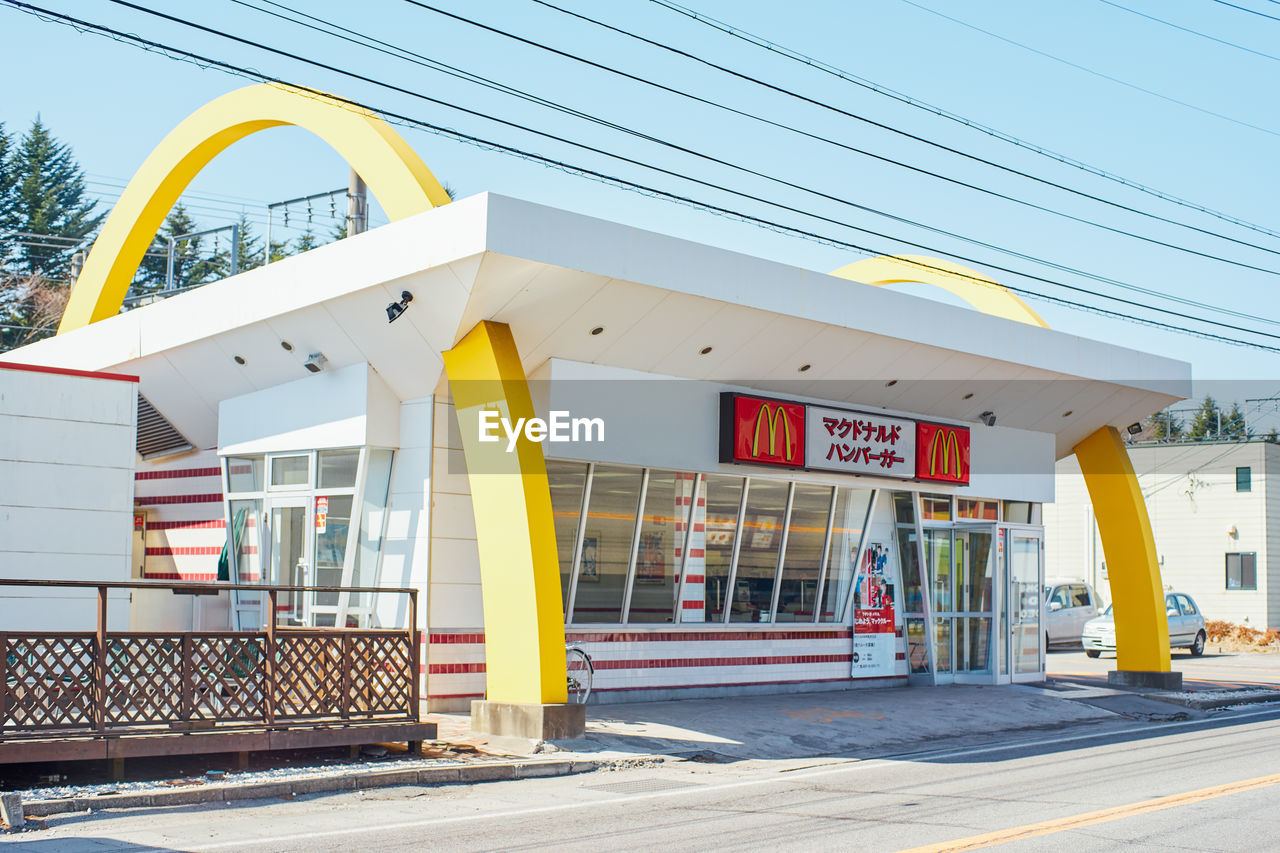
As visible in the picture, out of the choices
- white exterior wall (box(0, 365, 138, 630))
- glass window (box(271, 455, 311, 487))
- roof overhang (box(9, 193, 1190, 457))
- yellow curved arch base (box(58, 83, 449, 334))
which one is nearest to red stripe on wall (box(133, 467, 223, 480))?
roof overhang (box(9, 193, 1190, 457))

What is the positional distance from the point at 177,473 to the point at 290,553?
470 centimetres

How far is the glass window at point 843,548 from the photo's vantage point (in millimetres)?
20062

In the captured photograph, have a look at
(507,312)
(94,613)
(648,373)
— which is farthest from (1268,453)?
(94,613)

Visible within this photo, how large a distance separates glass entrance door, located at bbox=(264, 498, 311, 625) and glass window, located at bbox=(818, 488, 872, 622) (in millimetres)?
8273

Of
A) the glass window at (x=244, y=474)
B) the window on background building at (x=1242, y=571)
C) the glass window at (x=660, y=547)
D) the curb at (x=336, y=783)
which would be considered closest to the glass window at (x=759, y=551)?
the glass window at (x=660, y=547)

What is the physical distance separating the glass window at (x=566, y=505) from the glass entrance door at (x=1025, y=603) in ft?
30.5

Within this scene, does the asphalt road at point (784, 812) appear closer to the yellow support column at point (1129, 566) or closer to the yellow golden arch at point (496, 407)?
the yellow golden arch at point (496, 407)

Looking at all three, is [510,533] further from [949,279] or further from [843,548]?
[949,279]

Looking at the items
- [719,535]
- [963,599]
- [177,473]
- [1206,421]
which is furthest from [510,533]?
[1206,421]

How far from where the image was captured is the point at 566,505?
647 inches

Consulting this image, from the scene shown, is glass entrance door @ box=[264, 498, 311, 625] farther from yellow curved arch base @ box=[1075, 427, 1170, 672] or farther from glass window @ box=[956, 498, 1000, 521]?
yellow curved arch base @ box=[1075, 427, 1170, 672]

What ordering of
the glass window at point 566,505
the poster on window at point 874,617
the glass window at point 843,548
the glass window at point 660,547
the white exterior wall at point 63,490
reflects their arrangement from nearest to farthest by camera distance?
the white exterior wall at point 63,490 → the glass window at point 566,505 → the glass window at point 660,547 → the glass window at point 843,548 → the poster on window at point 874,617

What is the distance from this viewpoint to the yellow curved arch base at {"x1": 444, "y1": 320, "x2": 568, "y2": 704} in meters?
13.5

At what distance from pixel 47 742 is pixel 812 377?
11.4 meters
